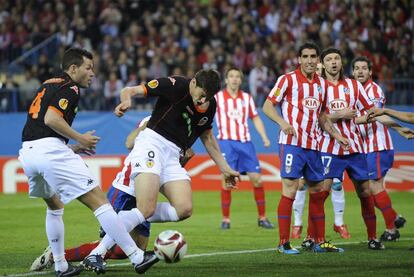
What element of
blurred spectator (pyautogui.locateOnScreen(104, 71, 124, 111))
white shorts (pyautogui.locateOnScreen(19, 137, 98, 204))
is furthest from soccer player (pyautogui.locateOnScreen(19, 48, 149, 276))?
blurred spectator (pyautogui.locateOnScreen(104, 71, 124, 111))

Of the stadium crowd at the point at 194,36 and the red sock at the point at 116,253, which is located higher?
the stadium crowd at the point at 194,36

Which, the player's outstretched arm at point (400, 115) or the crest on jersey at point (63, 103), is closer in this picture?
the crest on jersey at point (63, 103)

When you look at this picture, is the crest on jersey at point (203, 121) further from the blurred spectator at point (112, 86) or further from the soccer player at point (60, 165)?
the blurred spectator at point (112, 86)

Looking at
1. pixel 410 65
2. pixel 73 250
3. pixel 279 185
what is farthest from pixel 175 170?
pixel 410 65

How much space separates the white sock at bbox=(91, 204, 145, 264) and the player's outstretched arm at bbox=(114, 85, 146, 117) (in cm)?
93

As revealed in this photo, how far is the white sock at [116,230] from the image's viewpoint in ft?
26.6

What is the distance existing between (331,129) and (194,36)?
46.0 ft

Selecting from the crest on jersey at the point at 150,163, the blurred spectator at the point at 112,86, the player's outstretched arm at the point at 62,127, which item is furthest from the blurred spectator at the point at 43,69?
the player's outstretched arm at the point at 62,127

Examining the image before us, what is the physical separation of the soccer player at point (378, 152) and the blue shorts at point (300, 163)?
59.6 inches

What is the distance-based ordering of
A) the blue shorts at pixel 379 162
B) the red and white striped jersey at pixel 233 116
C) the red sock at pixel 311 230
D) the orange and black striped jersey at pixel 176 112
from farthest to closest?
the red and white striped jersey at pixel 233 116 < the blue shorts at pixel 379 162 < the red sock at pixel 311 230 < the orange and black striped jersey at pixel 176 112

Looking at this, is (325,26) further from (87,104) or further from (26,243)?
(26,243)

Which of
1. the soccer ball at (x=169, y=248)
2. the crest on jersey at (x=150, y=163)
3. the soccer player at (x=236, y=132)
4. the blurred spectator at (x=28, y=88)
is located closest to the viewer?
the soccer ball at (x=169, y=248)

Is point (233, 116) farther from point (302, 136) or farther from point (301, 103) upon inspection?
point (302, 136)

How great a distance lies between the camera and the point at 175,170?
28.9 ft
